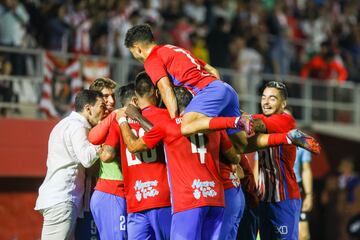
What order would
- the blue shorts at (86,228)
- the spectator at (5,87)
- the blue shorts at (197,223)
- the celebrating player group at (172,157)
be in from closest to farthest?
the blue shorts at (197,223) → the celebrating player group at (172,157) → the blue shorts at (86,228) → the spectator at (5,87)

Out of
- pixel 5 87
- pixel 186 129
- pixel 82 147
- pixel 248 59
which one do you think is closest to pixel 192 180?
pixel 186 129

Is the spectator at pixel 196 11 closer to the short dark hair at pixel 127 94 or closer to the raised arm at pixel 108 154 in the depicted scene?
the short dark hair at pixel 127 94

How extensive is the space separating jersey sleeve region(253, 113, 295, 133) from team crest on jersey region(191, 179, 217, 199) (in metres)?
1.16

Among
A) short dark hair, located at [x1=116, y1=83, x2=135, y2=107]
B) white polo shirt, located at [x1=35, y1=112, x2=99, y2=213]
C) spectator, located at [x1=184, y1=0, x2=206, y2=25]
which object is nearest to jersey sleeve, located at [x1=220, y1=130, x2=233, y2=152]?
short dark hair, located at [x1=116, y1=83, x2=135, y2=107]

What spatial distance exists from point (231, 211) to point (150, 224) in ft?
2.65

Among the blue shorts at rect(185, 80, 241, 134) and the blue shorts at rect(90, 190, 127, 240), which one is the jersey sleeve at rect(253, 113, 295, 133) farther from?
the blue shorts at rect(90, 190, 127, 240)

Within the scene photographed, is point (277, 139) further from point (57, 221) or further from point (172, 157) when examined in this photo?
point (57, 221)

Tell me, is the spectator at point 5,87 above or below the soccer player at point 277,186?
above

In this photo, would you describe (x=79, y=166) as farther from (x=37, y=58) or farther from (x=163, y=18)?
(x=163, y=18)

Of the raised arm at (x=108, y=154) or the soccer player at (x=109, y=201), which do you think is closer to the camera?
the raised arm at (x=108, y=154)

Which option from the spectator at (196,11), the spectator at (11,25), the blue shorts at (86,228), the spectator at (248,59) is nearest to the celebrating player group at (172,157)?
the blue shorts at (86,228)

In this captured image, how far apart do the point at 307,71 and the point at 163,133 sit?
12587 millimetres

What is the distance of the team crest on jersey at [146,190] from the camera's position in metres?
8.39

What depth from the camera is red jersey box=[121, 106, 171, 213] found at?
839 cm
